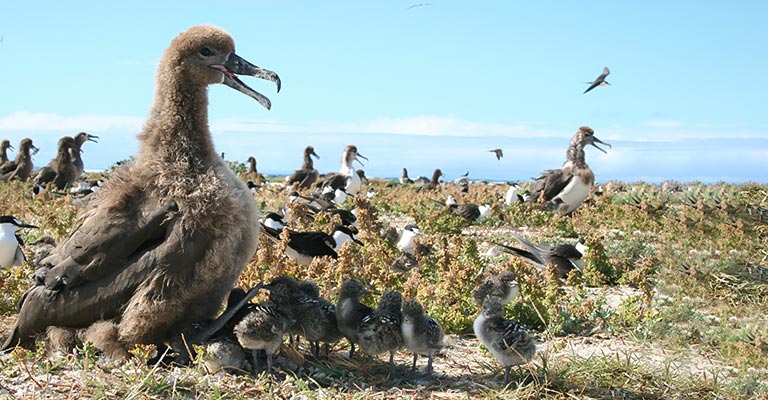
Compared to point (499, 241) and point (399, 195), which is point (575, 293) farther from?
point (399, 195)

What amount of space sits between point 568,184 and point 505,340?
1046 centimetres

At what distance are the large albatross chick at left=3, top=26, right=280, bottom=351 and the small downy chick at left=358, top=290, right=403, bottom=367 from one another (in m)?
0.95

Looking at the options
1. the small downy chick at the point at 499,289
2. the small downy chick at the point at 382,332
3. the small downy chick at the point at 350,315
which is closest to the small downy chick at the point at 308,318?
the small downy chick at the point at 350,315

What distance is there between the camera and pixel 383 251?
873 centimetres

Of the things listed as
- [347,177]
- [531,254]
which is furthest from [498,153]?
[531,254]

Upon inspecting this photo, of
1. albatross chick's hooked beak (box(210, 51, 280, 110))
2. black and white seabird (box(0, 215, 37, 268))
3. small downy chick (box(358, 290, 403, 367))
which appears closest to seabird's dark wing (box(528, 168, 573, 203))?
black and white seabird (box(0, 215, 37, 268))

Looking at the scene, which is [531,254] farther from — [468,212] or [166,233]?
[166,233]

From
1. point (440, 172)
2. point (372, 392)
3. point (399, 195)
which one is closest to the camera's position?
point (372, 392)

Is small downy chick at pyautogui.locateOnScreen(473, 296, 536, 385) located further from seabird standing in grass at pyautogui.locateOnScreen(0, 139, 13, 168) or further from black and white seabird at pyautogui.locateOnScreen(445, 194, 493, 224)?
seabird standing in grass at pyautogui.locateOnScreen(0, 139, 13, 168)

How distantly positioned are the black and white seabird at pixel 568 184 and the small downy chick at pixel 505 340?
904 centimetres

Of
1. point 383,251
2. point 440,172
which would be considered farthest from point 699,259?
point 440,172

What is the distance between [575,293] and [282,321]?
14.2ft

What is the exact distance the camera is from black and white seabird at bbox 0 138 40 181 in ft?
72.0

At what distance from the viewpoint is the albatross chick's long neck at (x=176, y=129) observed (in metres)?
5.20
